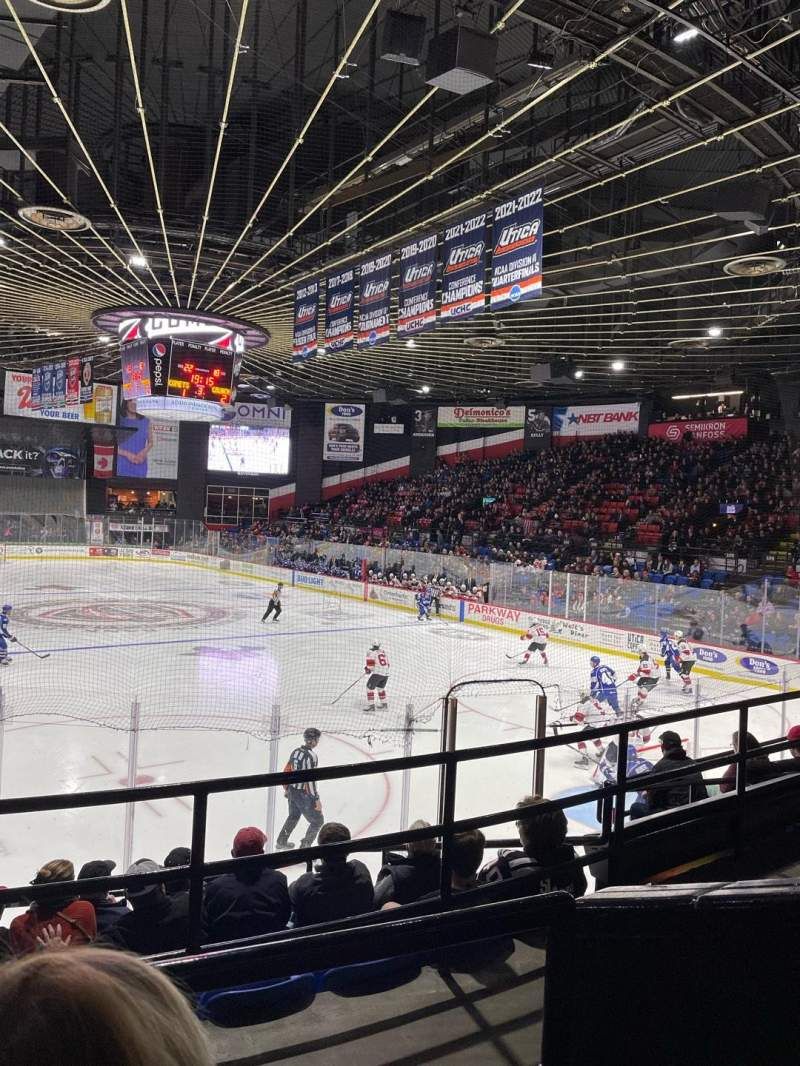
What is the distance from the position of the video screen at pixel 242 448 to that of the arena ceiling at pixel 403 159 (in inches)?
715

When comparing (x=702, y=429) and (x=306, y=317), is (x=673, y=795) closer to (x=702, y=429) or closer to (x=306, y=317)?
(x=306, y=317)

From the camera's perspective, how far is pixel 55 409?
3816 centimetres

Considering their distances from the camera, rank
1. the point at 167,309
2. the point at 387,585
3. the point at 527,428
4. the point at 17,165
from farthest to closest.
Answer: the point at 527,428, the point at 387,585, the point at 167,309, the point at 17,165

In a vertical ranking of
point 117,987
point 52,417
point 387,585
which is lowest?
point 387,585

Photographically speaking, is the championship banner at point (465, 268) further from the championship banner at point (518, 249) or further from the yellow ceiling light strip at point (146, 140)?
the yellow ceiling light strip at point (146, 140)

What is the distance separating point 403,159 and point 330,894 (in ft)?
36.0

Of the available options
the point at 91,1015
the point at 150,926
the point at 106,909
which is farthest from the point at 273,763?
the point at 91,1015

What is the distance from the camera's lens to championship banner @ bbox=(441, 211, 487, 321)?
10.6 metres

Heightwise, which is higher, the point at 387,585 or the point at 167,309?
the point at 167,309

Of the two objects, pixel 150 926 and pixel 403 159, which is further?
pixel 403 159

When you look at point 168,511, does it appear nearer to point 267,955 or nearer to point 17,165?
point 17,165

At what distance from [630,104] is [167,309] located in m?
11.2

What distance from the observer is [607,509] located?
29.3 m

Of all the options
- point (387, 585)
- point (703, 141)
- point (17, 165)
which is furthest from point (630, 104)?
point (387, 585)
